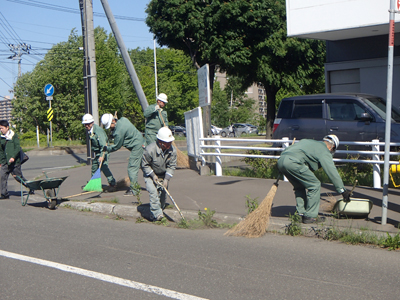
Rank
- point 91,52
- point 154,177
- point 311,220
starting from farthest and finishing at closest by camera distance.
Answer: point 91,52 < point 154,177 < point 311,220

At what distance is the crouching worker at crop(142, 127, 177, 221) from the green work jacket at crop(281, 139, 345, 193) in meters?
1.84

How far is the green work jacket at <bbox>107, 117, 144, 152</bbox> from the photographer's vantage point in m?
9.20

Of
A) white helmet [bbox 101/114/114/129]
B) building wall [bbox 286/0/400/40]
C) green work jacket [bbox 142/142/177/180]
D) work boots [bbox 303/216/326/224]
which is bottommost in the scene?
work boots [bbox 303/216/326/224]

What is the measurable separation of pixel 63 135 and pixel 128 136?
34.9 m

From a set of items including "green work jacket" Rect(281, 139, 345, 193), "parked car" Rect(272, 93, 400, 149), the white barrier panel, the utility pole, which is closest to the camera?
"green work jacket" Rect(281, 139, 345, 193)

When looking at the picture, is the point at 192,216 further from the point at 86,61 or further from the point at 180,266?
the point at 86,61

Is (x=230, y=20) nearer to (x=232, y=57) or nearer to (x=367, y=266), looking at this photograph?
(x=232, y=57)

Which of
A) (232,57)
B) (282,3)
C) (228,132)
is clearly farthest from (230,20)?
(228,132)

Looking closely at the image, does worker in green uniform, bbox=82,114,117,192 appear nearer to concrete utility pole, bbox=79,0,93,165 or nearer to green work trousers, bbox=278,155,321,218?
green work trousers, bbox=278,155,321,218

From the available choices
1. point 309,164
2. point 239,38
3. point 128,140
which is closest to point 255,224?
point 309,164

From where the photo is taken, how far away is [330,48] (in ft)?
52.6

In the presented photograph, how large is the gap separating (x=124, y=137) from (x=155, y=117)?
1102 mm

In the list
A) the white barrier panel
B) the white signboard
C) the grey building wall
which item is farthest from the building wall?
the white barrier panel

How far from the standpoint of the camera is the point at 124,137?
9.31 metres
